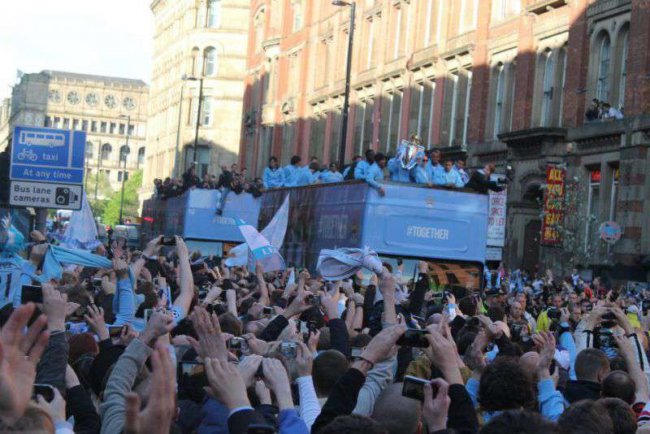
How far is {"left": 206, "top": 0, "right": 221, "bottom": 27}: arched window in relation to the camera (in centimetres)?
10125

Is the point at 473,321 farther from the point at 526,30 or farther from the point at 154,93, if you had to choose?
the point at 154,93

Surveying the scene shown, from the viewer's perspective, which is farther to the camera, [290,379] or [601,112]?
[601,112]

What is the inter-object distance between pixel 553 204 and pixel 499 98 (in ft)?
21.6

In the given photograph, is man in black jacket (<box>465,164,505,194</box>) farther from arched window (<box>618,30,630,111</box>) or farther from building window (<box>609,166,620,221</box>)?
arched window (<box>618,30,630,111</box>)

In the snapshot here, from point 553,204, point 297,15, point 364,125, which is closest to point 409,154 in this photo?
point 553,204

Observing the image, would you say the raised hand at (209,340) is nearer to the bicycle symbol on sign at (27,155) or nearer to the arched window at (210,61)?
the bicycle symbol on sign at (27,155)

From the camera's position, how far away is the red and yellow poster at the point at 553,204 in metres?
36.1

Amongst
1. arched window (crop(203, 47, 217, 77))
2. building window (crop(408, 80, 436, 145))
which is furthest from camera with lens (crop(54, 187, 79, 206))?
arched window (crop(203, 47, 217, 77))

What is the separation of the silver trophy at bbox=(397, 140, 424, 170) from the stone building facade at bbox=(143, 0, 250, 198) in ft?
233

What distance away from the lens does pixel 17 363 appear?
14.6ft

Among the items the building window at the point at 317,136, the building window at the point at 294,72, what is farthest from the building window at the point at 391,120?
the building window at the point at 294,72

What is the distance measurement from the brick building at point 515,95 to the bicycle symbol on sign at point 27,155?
1488 centimetres

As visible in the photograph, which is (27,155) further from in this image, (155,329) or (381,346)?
(381,346)

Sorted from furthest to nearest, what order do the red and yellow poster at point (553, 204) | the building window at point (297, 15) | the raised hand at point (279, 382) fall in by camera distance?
the building window at point (297, 15)
the red and yellow poster at point (553, 204)
the raised hand at point (279, 382)
